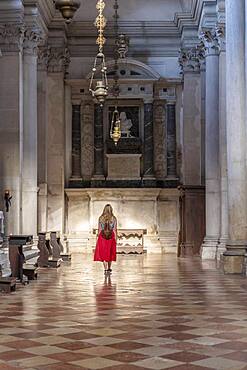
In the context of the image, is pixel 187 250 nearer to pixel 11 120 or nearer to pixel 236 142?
pixel 11 120

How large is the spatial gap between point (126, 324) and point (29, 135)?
19.4 metres

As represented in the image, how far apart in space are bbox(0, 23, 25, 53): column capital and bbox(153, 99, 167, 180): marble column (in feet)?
34.6

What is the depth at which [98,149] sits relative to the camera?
36.8 meters

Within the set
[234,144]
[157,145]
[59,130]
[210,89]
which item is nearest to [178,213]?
[157,145]

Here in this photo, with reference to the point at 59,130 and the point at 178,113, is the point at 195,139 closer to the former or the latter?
the point at 178,113

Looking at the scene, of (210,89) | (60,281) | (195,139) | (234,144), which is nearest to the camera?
(60,281)

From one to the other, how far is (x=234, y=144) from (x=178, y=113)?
1588 centimetres

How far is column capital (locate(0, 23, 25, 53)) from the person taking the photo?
27422mm

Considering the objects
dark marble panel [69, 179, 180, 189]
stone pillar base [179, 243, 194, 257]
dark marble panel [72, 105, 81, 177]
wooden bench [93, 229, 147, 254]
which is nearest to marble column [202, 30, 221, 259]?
stone pillar base [179, 243, 194, 257]

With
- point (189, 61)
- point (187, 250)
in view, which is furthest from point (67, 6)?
point (189, 61)

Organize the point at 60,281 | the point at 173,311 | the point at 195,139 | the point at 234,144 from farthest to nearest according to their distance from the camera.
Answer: the point at 195,139
the point at 234,144
the point at 60,281
the point at 173,311

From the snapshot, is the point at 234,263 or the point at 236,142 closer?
the point at 234,263

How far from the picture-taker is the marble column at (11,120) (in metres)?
27.1

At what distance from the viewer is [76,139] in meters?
36.8
